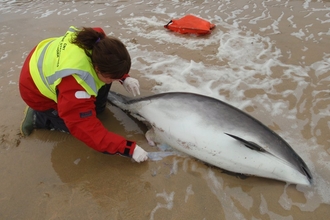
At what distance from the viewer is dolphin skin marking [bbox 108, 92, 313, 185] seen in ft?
8.30

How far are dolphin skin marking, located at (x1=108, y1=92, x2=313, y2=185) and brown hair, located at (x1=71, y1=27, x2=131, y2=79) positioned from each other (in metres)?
0.77

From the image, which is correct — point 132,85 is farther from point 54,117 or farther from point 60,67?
point 60,67

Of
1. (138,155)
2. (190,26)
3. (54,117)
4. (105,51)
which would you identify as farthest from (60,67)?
(190,26)

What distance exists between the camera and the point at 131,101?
327 centimetres

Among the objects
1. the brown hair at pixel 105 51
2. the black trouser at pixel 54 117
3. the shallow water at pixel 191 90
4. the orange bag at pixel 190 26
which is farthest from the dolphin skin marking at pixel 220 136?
the orange bag at pixel 190 26

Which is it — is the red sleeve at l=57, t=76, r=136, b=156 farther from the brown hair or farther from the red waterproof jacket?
the brown hair

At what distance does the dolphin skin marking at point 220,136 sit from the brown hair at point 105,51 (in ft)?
2.52

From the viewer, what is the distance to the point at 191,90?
385 centimetres

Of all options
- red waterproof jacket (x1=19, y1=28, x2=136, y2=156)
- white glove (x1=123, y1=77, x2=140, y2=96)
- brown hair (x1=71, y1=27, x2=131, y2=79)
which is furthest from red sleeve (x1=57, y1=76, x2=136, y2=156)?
white glove (x1=123, y1=77, x2=140, y2=96)

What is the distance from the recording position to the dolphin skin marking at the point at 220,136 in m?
2.53

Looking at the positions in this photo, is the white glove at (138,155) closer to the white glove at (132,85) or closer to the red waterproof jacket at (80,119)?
the red waterproof jacket at (80,119)

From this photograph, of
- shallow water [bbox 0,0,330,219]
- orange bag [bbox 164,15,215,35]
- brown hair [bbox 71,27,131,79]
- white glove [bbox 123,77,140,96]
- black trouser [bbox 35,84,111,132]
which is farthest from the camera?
orange bag [bbox 164,15,215,35]

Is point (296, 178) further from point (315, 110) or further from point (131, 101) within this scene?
point (131, 101)

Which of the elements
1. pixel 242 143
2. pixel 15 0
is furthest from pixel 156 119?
pixel 15 0
